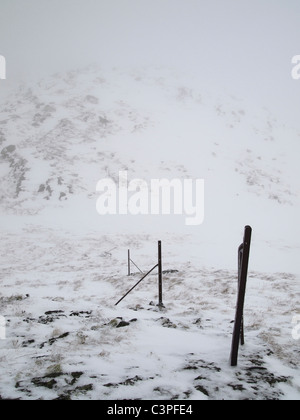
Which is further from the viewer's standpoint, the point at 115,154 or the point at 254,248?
the point at 115,154

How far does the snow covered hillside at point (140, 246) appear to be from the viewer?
324 cm

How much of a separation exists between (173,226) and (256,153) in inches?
1699

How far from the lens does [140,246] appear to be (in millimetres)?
24875

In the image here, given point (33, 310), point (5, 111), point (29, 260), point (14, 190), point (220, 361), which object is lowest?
point (29, 260)

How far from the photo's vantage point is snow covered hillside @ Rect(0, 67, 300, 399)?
A: 3238mm

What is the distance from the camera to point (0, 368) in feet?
10.8

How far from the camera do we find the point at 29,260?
63.0 ft

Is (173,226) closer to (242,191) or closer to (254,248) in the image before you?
(254,248)

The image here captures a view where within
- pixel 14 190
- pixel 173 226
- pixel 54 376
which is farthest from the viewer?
pixel 14 190

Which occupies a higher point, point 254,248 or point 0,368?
point 0,368
